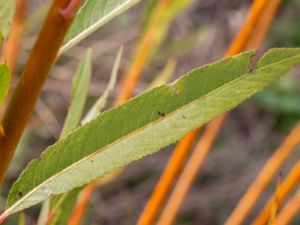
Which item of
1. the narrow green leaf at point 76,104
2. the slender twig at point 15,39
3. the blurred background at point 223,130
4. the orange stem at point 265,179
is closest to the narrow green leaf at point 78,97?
the narrow green leaf at point 76,104

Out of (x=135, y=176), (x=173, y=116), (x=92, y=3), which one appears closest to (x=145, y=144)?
(x=173, y=116)

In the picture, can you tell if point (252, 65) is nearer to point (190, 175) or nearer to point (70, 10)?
point (70, 10)

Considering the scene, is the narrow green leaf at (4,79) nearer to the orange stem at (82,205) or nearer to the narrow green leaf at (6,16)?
the narrow green leaf at (6,16)

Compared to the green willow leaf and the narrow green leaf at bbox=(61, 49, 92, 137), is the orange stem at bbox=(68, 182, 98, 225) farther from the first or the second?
the green willow leaf

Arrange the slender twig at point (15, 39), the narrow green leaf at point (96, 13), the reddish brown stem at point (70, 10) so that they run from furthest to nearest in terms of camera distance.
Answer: the slender twig at point (15, 39) → the narrow green leaf at point (96, 13) → the reddish brown stem at point (70, 10)

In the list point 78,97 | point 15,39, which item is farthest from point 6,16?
point 15,39
